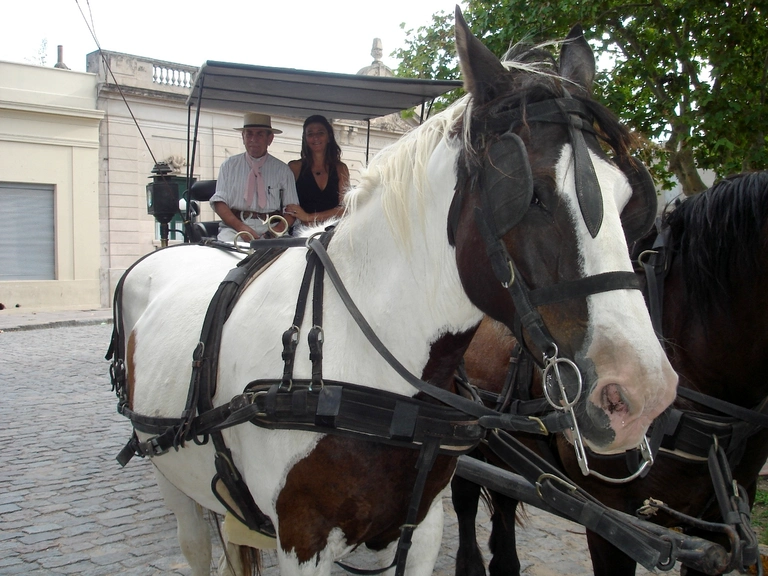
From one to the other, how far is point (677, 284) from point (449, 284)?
1.35 metres

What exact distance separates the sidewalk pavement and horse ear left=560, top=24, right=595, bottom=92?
14.1m

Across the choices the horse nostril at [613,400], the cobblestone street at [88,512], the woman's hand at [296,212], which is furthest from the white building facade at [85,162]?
the horse nostril at [613,400]

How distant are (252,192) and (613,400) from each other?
9.73 ft

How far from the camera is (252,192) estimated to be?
400cm

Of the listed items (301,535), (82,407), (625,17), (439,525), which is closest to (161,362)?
(301,535)

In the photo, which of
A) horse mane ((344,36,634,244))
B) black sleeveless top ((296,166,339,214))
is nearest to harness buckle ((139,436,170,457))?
horse mane ((344,36,634,244))

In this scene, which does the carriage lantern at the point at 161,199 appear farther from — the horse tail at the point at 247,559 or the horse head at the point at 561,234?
the horse head at the point at 561,234

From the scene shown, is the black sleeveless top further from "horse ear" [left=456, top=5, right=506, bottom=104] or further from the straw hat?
"horse ear" [left=456, top=5, right=506, bottom=104]

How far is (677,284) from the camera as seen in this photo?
273 cm

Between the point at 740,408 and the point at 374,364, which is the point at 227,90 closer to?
the point at 374,364

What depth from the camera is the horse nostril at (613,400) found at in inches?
56.0

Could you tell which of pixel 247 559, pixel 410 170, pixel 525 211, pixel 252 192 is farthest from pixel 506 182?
pixel 252 192

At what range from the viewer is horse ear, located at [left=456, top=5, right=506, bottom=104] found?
1672 millimetres

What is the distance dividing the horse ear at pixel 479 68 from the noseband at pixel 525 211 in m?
0.08
